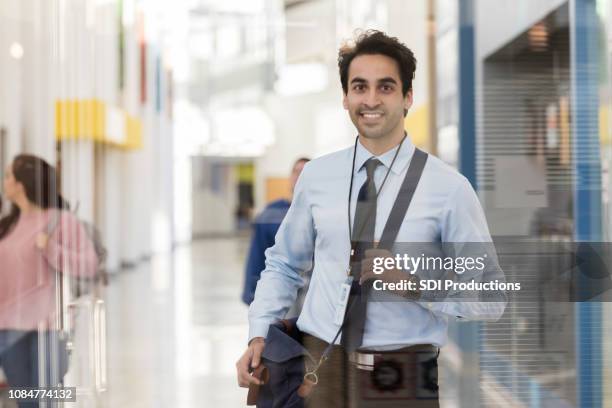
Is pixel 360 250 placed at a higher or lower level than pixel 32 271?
higher

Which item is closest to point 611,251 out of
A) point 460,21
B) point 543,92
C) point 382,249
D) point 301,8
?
point 543,92

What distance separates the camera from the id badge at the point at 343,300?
3.13 m

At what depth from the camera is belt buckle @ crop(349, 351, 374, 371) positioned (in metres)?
3.19

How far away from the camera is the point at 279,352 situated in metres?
3.05

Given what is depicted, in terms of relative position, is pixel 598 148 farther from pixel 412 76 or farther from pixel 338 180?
pixel 338 180

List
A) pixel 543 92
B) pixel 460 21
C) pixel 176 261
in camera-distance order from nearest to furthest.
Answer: pixel 543 92
pixel 460 21
pixel 176 261

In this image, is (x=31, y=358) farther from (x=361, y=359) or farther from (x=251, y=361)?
(x=361, y=359)

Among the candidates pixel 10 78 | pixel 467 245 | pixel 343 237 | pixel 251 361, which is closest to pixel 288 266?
pixel 343 237

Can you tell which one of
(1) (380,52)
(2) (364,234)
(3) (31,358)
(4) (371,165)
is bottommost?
(3) (31,358)

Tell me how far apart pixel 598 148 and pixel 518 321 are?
0.78 m

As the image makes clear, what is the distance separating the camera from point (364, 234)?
10.6 ft

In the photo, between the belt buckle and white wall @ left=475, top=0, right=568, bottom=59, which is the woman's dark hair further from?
white wall @ left=475, top=0, right=568, bottom=59

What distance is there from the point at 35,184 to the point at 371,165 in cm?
186

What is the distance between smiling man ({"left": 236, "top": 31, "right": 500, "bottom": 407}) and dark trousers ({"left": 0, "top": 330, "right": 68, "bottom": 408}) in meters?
1.58
